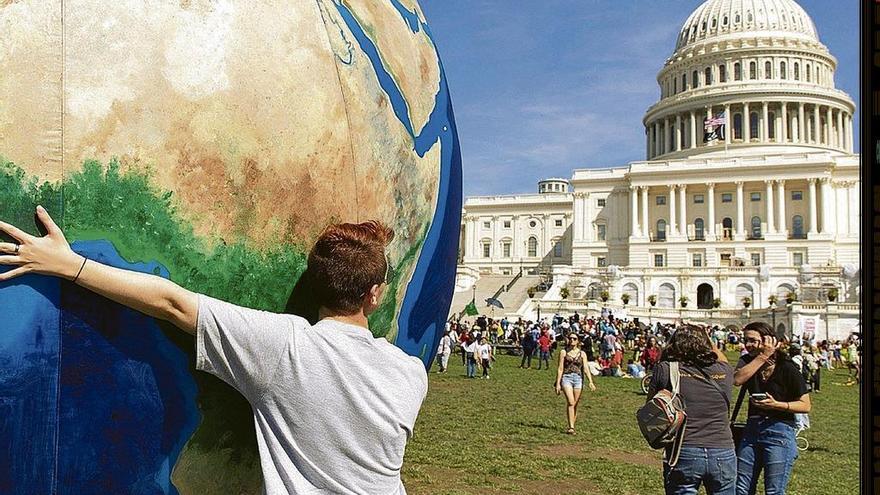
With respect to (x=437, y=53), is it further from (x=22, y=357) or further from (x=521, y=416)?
(x=521, y=416)

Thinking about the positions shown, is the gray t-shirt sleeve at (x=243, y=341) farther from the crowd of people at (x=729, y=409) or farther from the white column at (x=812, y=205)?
the white column at (x=812, y=205)

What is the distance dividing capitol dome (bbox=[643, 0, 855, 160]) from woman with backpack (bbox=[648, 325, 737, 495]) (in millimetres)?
79743

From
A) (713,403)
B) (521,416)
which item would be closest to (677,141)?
(521,416)

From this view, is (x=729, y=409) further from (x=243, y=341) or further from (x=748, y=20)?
(x=748, y=20)

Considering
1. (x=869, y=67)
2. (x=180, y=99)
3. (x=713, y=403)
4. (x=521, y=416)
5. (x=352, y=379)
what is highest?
(x=869, y=67)

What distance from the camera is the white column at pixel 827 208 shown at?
7131cm

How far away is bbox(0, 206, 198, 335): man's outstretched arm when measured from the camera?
2.04 meters

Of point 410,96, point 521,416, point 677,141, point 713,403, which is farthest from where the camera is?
point 677,141

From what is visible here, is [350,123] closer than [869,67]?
Yes

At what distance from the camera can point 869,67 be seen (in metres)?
3.56

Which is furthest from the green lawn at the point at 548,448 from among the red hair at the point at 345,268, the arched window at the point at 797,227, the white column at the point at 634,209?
the white column at the point at 634,209

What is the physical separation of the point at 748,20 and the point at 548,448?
87.7 metres

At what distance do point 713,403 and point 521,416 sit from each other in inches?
330

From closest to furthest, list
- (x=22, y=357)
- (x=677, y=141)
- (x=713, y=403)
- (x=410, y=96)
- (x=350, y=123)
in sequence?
(x=22, y=357) → (x=350, y=123) → (x=410, y=96) → (x=713, y=403) → (x=677, y=141)
